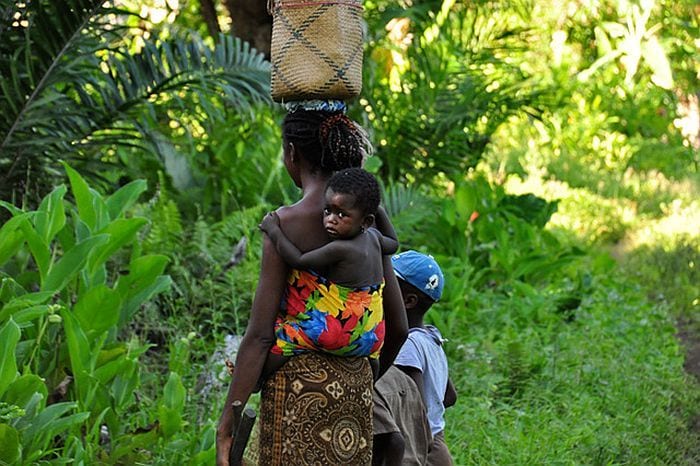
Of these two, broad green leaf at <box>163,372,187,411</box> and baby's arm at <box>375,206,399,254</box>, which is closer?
A: baby's arm at <box>375,206,399,254</box>

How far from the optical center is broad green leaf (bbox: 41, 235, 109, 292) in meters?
4.10

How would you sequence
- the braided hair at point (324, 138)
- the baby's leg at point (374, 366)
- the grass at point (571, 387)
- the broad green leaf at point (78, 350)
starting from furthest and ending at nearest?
the grass at point (571, 387) → the broad green leaf at point (78, 350) → the baby's leg at point (374, 366) → the braided hair at point (324, 138)

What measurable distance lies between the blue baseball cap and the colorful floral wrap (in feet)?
1.60

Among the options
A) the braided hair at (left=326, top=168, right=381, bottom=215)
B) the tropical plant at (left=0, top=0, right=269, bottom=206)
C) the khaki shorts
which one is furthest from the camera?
the tropical plant at (left=0, top=0, right=269, bottom=206)

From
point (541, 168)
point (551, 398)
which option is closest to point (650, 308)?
point (551, 398)

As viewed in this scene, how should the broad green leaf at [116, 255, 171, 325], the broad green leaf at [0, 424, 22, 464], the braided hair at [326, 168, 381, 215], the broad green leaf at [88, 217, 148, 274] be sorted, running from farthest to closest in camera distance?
the broad green leaf at [116, 255, 171, 325] < the broad green leaf at [88, 217, 148, 274] < the broad green leaf at [0, 424, 22, 464] < the braided hair at [326, 168, 381, 215]

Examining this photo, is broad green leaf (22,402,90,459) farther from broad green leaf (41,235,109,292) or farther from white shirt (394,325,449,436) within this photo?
white shirt (394,325,449,436)

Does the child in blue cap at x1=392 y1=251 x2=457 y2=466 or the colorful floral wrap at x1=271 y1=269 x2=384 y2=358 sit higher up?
the colorful floral wrap at x1=271 y1=269 x2=384 y2=358

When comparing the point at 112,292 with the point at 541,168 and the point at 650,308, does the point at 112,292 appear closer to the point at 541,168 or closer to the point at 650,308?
the point at 650,308

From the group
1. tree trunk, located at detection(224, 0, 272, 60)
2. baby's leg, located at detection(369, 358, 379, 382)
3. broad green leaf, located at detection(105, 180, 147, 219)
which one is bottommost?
tree trunk, located at detection(224, 0, 272, 60)

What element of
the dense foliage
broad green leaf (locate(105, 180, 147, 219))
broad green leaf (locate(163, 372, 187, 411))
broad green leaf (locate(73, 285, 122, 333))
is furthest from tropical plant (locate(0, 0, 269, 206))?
broad green leaf (locate(163, 372, 187, 411))

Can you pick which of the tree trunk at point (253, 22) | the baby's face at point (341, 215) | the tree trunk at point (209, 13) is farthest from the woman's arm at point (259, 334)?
the tree trunk at point (209, 13)

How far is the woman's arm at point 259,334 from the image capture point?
294cm

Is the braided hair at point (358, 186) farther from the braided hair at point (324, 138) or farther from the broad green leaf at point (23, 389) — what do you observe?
the broad green leaf at point (23, 389)
